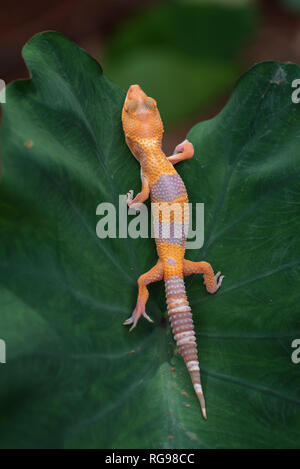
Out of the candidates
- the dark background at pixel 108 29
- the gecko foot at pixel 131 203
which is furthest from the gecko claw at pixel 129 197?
the dark background at pixel 108 29

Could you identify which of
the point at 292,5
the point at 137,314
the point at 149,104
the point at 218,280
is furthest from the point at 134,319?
the point at 292,5

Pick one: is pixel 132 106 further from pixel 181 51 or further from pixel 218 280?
pixel 181 51

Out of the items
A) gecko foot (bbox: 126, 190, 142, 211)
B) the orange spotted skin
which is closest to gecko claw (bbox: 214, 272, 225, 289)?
the orange spotted skin

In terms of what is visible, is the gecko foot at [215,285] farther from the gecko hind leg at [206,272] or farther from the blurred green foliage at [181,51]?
the blurred green foliage at [181,51]

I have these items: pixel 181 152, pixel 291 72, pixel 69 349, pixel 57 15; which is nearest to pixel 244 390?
pixel 69 349

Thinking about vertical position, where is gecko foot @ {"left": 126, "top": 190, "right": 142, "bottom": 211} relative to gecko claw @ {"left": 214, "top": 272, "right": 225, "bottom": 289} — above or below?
above

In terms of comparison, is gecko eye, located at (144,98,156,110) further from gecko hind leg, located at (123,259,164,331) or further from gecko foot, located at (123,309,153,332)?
gecko foot, located at (123,309,153,332)
